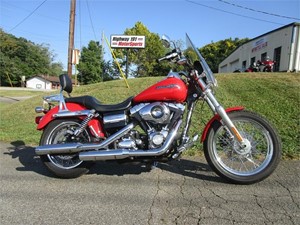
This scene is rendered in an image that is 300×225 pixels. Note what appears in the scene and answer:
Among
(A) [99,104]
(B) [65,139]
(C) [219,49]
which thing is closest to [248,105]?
(A) [99,104]

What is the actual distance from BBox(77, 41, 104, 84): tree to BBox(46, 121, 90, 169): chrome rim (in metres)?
62.5

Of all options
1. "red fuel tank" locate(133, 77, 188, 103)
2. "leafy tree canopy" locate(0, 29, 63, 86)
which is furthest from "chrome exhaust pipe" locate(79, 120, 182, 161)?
"leafy tree canopy" locate(0, 29, 63, 86)

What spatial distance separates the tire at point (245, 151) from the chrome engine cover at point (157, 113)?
1.95 ft

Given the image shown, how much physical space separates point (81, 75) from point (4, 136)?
6244 cm

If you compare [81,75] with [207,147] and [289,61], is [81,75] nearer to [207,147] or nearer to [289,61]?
[289,61]

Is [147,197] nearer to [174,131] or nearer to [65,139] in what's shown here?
[174,131]

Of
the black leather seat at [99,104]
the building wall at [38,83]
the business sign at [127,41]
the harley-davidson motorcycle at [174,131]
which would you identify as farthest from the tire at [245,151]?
the building wall at [38,83]

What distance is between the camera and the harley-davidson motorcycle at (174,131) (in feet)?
12.4

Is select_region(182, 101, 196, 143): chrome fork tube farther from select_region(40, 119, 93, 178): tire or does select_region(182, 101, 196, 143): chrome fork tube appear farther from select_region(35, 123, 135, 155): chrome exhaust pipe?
select_region(40, 119, 93, 178): tire

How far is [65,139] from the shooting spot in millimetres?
4289

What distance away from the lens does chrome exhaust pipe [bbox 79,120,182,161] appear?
3.72 m

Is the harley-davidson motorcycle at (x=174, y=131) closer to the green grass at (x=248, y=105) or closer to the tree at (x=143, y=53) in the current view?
the green grass at (x=248, y=105)

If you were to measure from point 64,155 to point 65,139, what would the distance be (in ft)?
0.72

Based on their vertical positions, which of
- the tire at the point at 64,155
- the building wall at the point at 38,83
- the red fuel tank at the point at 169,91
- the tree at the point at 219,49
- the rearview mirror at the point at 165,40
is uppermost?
the tree at the point at 219,49
